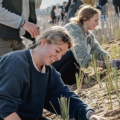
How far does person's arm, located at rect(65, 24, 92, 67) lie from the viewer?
12.0 feet

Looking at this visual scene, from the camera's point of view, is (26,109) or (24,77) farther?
(26,109)

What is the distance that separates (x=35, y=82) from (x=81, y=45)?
66.8 inches

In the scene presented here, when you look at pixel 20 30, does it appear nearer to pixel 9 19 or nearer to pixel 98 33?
pixel 9 19

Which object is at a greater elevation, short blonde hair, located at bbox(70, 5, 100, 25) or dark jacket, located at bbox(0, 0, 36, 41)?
dark jacket, located at bbox(0, 0, 36, 41)

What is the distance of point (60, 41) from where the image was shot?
2.07m

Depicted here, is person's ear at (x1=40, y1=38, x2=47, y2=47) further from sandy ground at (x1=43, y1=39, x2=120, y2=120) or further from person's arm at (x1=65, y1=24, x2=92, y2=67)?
person's arm at (x1=65, y1=24, x2=92, y2=67)

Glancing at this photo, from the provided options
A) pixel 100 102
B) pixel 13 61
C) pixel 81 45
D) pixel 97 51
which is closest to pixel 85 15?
pixel 81 45

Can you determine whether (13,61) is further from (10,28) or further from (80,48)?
(80,48)

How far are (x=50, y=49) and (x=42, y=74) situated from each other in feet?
0.61

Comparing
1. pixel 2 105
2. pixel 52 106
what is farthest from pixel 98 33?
pixel 2 105

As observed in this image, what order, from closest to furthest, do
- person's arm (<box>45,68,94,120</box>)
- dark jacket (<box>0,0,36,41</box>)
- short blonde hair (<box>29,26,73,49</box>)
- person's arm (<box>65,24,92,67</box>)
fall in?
short blonde hair (<box>29,26,73,49</box>)
person's arm (<box>45,68,94,120</box>)
dark jacket (<box>0,0,36,41</box>)
person's arm (<box>65,24,92,67</box>)

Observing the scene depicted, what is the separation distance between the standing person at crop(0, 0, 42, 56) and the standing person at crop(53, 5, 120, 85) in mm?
877

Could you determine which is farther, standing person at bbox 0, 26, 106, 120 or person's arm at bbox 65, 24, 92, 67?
person's arm at bbox 65, 24, 92, 67

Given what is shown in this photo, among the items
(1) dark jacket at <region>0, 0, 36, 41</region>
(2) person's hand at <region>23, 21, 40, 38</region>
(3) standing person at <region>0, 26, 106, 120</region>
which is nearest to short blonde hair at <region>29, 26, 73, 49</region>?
(3) standing person at <region>0, 26, 106, 120</region>
